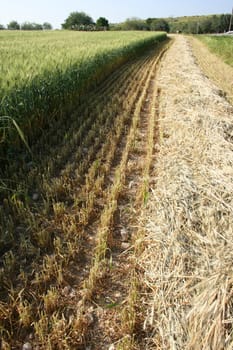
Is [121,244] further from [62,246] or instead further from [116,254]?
[62,246]

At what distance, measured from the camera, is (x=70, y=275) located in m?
2.54

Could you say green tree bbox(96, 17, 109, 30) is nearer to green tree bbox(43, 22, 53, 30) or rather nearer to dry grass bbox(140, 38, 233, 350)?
green tree bbox(43, 22, 53, 30)

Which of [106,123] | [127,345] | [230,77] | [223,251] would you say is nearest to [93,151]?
[106,123]

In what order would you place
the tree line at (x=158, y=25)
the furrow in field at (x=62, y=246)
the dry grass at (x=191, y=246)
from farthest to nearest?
the tree line at (x=158, y=25)
the furrow in field at (x=62, y=246)
the dry grass at (x=191, y=246)

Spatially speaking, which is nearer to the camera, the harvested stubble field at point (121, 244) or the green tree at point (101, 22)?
the harvested stubble field at point (121, 244)

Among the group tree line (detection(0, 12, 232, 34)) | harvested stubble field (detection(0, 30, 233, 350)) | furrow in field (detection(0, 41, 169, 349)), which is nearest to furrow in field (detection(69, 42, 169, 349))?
harvested stubble field (detection(0, 30, 233, 350))

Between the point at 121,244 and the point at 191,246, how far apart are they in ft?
2.41

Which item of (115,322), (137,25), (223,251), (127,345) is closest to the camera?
(127,345)

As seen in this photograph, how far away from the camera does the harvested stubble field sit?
2021 mm

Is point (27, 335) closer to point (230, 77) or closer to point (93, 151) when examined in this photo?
point (93, 151)

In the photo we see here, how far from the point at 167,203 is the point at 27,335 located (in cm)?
177

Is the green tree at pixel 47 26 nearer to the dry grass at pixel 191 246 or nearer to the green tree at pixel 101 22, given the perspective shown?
the green tree at pixel 101 22

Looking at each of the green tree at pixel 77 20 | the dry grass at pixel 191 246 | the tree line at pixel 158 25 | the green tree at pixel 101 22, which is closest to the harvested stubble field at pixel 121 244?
the dry grass at pixel 191 246

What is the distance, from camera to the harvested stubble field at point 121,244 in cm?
202
